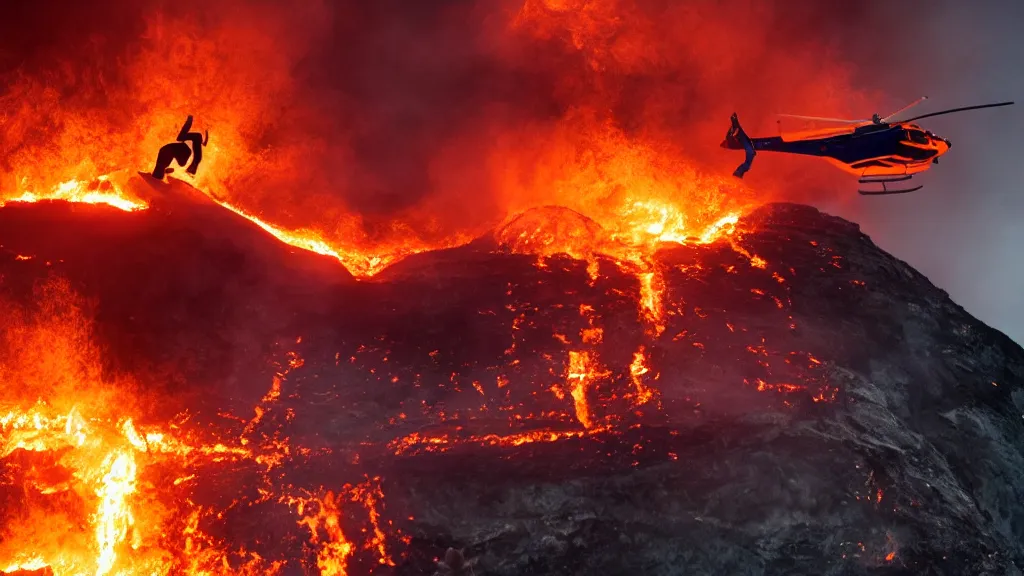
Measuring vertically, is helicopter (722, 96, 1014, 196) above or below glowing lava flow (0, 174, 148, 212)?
above

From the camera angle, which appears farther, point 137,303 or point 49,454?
point 137,303

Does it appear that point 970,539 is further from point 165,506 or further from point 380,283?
point 165,506

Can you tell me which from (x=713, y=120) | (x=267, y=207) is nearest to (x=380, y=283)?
(x=267, y=207)

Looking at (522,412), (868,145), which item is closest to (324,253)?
(522,412)

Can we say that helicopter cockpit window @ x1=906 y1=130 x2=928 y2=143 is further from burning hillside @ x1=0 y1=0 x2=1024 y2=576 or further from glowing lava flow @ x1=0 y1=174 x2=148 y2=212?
glowing lava flow @ x1=0 y1=174 x2=148 y2=212

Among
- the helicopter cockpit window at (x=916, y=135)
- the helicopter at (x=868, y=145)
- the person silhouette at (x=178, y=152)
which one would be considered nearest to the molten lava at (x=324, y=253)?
the person silhouette at (x=178, y=152)

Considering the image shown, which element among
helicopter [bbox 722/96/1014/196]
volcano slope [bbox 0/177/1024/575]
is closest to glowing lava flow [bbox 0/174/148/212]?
volcano slope [bbox 0/177/1024/575]
